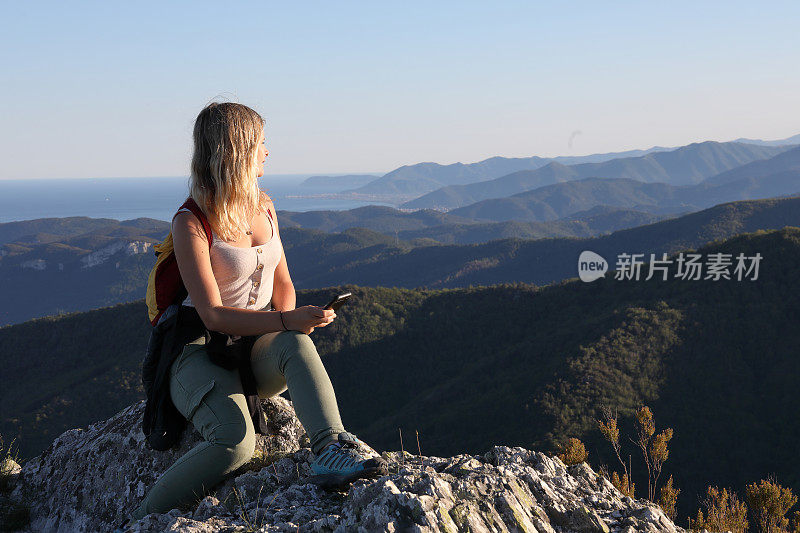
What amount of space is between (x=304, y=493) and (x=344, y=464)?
367mm

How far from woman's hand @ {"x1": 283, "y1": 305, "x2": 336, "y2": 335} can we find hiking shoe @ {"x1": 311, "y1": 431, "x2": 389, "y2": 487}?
0.67 meters

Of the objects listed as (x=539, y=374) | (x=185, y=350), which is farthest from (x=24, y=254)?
(x=185, y=350)

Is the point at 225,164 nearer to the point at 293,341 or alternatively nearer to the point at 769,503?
the point at 293,341

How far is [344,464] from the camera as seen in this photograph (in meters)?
2.90

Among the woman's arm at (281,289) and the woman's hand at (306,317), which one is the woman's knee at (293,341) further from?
the woman's arm at (281,289)

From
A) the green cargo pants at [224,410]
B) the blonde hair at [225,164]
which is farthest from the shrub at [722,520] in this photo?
the blonde hair at [225,164]

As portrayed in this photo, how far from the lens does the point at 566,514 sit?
2.90m

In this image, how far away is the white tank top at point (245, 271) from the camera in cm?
331

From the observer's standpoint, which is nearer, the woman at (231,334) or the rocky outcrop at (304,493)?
the rocky outcrop at (304,493)

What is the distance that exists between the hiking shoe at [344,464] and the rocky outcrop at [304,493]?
9 cm

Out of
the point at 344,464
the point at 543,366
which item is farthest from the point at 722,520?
the point at 543,366

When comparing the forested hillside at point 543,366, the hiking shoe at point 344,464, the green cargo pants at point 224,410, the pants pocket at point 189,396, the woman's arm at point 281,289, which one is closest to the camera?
the hiking shoe at point 344,464

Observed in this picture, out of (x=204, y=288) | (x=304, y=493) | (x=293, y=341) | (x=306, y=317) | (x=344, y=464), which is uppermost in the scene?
(x=204, y=288)

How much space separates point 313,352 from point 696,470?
40361 millimetres
